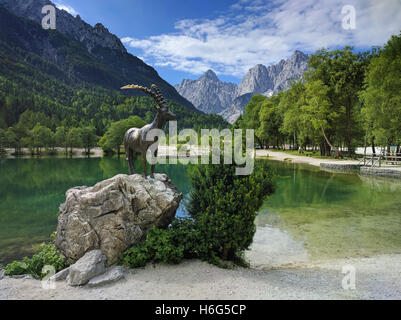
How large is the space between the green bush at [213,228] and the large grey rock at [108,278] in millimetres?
463

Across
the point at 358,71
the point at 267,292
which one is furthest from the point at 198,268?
the point at 358,71

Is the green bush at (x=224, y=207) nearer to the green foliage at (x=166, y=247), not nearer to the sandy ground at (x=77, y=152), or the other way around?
the green foliage at (x=166, y=247)

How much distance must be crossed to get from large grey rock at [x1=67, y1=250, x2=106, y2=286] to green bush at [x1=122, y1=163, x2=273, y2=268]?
59 cm

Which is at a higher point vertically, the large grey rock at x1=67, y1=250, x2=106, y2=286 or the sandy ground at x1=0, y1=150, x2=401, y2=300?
the large grey rock at x1=67, y1=250, x2=106, y2=286

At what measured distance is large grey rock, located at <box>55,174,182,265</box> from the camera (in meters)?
6.46

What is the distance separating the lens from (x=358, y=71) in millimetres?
39625

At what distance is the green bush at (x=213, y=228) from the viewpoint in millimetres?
6348

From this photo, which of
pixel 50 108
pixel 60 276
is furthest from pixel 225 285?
Result: pixel 50 108

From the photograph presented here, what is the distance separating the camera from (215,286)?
5293 mm

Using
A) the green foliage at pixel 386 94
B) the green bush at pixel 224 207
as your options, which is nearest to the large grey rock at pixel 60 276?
the green bush at pixel 224 207

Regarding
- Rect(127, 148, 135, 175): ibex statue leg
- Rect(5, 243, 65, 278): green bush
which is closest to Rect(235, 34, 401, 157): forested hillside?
Rect(127, 148, 135, 175): ibex statue leg

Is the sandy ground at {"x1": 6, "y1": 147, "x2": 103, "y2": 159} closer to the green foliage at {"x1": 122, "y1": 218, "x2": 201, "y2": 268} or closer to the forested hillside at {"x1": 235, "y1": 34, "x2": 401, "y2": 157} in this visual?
the forested hillside at {"x1": 235, "y1": 34, "x2": 401, "y2": 157}
